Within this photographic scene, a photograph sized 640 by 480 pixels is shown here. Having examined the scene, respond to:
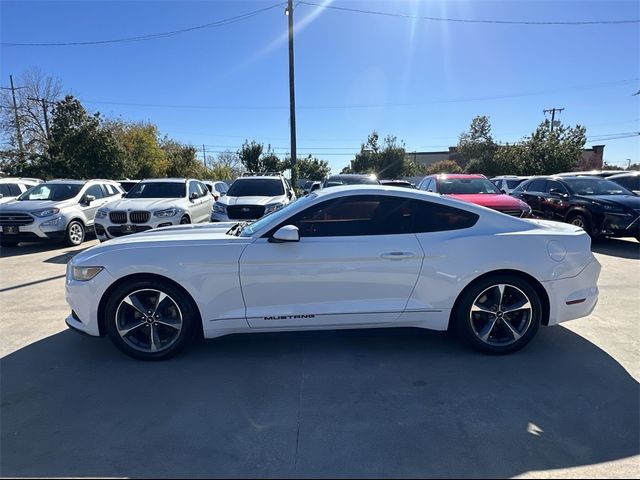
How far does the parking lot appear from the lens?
235 centimetres

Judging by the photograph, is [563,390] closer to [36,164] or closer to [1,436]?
[1,436]

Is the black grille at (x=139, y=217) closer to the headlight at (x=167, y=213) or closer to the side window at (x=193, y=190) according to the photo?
the headlight at (x=167, y=213)

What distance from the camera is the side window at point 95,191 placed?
10.9 m

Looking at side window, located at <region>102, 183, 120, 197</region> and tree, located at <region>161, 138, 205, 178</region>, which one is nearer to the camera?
side window, located at <region>102, 183, 120, 197</region>

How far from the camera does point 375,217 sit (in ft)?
12.1

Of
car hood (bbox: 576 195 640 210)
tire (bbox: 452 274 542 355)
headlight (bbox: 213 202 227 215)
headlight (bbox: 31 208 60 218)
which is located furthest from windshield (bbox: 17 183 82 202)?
car hood (bbox: 576 195 640 210)

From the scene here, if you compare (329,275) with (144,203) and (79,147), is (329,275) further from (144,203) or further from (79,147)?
(79,147)

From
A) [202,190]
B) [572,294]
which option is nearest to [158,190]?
[202,190]

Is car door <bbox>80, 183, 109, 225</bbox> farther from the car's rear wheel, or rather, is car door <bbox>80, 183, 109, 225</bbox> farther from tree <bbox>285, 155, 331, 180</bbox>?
tree <bbox>285, 155, 331, 180</bbox>

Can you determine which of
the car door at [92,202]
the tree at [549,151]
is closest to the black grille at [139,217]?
the car door at [92,202]

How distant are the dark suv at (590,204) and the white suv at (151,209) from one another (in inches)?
366

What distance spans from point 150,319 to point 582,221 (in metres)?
9.86

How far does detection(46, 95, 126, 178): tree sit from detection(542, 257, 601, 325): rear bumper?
22947 millimetres

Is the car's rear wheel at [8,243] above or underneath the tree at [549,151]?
underneath
